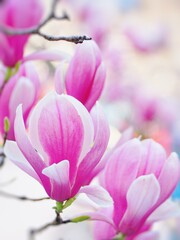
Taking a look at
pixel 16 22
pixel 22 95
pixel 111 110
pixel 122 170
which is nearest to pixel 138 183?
pixel 122 170

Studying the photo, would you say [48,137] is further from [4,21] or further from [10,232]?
[10,232]

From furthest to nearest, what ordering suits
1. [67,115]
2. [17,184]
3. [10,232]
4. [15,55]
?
1. [10,232]
2. [17,184]
3. [15,55]
4. [67,115]

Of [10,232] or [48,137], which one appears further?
[10,232]

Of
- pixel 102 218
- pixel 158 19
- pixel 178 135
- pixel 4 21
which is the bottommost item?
pixel 158 19

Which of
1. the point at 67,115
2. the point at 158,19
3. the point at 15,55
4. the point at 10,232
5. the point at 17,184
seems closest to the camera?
the point at 67,115

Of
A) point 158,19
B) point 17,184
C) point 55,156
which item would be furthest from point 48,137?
point 158,19

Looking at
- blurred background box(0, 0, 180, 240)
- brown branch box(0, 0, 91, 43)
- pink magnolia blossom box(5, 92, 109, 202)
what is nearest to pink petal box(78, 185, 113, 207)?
pink magnolia blossom box(5, 92, 109, 202)

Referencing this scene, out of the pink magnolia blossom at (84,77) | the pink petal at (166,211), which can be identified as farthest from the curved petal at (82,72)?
the pink petal at (166,211)
